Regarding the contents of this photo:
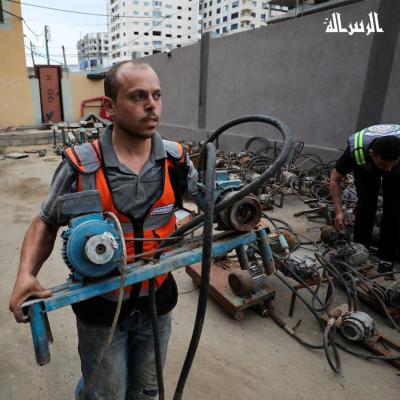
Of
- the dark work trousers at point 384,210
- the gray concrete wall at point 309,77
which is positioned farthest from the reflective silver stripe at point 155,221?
the gray concrete wall at point 309,77

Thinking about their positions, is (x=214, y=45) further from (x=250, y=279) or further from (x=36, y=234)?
(x=36, y=234)

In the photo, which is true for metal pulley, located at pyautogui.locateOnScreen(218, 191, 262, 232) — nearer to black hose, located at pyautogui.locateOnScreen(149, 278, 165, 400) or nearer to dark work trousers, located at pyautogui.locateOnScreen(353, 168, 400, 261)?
black hose, located at pyautogui.locateOnScreen(149, 278, 165, 400)

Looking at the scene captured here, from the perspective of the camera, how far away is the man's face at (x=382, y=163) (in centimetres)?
262

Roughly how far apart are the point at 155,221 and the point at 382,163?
2.29m

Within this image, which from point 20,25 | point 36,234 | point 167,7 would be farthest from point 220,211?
point 167,7

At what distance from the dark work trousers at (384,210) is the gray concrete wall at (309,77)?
292 centimetres

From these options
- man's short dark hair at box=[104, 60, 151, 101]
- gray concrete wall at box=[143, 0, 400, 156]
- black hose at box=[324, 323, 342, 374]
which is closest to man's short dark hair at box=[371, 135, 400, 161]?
black hose at box=[324, 323, 342, 374]

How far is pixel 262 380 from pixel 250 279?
660 mm

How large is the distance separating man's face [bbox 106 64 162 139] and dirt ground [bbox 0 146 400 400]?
162 centimetres

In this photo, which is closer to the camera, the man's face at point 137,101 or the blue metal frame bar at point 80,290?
the blue metal frame bar at point 80,290

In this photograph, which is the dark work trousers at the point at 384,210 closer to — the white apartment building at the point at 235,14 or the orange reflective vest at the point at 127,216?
the orange reflective vest at the point at 127,216

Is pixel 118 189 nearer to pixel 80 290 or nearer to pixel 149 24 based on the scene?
pixel 80 290

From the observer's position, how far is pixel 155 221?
1189 mm

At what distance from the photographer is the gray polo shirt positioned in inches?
41.8
